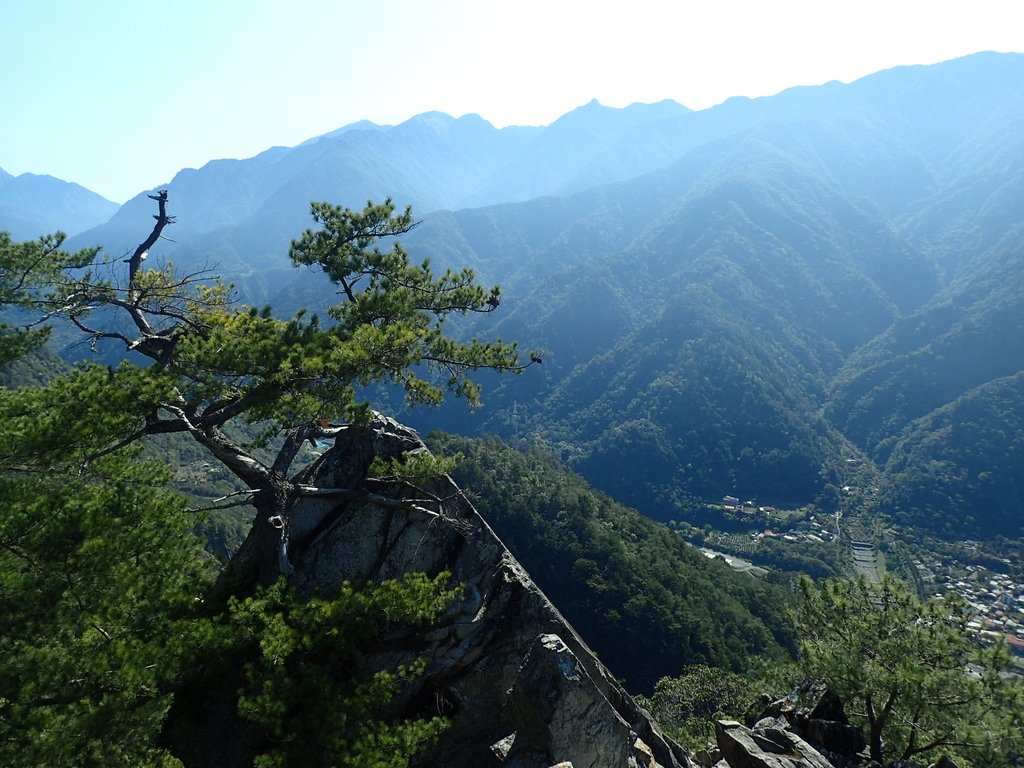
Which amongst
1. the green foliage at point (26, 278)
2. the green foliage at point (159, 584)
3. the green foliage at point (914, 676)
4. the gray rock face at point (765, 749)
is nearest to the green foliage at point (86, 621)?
the green foliage at point (159, 584)

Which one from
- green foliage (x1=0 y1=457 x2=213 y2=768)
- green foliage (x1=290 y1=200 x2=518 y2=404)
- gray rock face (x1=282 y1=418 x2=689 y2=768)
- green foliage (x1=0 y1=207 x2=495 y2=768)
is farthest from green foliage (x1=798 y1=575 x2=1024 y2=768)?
green foliage (x1=0 y1=457 x2=213 y2=768)

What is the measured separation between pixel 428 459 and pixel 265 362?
157 inches

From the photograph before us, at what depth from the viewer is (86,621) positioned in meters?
8.09

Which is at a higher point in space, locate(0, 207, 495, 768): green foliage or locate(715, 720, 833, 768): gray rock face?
locate(0, 207, 495, 768): green foliage

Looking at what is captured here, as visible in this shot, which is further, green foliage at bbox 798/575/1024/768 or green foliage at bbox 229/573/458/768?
green foliage at bbox 798/575/1024/768

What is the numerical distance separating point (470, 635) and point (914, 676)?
975 cm

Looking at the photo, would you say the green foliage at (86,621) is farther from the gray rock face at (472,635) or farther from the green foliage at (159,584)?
the gray rock face at (472,635)

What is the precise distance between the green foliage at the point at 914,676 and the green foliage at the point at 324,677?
401 inches

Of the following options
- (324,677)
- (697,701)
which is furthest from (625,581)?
(324,677)

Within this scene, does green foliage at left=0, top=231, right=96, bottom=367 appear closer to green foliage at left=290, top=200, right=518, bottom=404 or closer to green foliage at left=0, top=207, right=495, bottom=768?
green foliage at left=0, top=207, right=495, bottom=768

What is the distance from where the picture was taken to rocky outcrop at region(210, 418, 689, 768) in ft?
32.0

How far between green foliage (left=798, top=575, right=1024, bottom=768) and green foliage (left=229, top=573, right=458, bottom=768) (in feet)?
33.4

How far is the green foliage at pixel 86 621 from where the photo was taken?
734cm

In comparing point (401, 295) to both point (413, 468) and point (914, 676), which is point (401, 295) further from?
point (914, 676)
